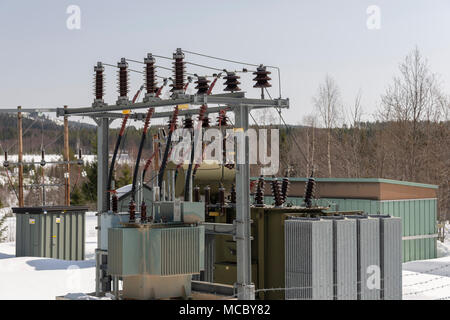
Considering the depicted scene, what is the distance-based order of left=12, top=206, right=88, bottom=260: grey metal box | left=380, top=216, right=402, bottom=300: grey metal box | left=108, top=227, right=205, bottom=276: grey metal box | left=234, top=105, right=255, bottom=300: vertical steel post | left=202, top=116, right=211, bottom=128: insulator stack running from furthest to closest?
left=12, top=206, right=88, bottom=260: grey metal box < left=202, top=116, right=211, bottom=128: insulator stack < left=380, top=216, right=402, bottom=300: grey metal box < left=234, top=105, right=255, bottom=300: vertical steel post < left=108, top=227, right=205, bottom=276: grey metal box

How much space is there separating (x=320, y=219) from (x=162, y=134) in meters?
3.62

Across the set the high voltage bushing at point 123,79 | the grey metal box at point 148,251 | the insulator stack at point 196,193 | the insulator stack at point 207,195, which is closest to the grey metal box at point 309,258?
the grey metal box at point 148,251

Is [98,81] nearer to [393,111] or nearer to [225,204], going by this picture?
[225,204]

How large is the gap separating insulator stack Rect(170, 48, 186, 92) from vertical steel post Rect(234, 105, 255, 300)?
105 cm

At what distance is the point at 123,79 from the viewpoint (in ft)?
44.5

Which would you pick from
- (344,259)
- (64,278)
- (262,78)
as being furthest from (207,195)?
(64,278)

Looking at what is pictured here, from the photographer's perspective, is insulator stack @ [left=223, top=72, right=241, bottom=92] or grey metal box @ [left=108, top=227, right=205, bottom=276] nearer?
grey metal box @ [left=108, top=227, right=205, bottom=276]

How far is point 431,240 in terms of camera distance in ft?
88.5

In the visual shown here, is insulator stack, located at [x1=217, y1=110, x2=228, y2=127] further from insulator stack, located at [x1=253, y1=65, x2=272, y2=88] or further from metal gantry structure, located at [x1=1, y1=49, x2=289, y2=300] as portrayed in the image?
Result: insulator stack, located at [x1=253, y1=65, x2=272, y2=88]

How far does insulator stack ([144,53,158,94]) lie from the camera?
499 inches

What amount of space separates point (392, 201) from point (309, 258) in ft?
44.4

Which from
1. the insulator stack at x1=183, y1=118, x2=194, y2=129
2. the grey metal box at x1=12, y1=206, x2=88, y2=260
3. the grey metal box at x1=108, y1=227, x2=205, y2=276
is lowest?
the grey metal box at x1=12, y1=206, x2=88, y2=260

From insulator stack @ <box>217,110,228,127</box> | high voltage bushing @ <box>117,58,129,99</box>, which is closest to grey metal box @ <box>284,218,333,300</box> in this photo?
insulator stack @ <box>217,110,228,127</box>
